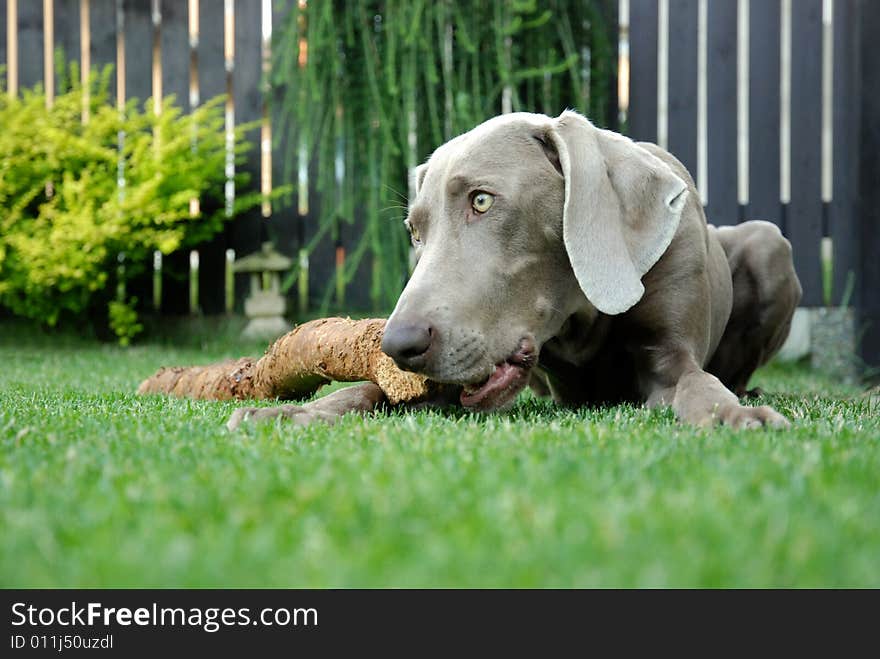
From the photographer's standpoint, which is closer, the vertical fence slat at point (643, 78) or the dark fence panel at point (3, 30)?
the vertical fence slat at point (643, 78)

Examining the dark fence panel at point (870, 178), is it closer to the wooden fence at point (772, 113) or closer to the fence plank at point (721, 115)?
the wooden fence at point (772, 113)

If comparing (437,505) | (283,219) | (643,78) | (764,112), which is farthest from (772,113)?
(437,505)

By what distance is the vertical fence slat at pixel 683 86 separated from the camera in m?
5.74

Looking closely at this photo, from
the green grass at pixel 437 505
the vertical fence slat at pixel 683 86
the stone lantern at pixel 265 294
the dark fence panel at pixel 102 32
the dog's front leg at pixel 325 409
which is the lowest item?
the stone lantern at pixel 265 294

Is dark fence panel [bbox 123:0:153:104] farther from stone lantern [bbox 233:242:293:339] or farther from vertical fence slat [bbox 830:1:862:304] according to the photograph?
vertical fence slat [bbox 830:1:862:304]

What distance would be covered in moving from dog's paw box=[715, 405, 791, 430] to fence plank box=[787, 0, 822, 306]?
390 centimetres

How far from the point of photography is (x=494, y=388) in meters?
2.07

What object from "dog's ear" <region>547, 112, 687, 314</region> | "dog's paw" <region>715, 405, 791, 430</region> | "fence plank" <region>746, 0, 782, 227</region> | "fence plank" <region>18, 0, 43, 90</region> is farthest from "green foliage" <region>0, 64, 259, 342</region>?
"dog's paw" <region>715, 405, 791, 430</region>

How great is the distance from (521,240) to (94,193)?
4.60 meters

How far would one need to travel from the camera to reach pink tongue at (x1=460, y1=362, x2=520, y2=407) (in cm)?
207

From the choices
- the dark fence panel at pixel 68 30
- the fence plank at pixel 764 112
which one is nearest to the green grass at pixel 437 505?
the fence plank at pixel 764 112

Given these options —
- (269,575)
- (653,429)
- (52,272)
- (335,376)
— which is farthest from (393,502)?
(52,272)

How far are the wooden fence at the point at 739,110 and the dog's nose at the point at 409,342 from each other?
3.88 meters
